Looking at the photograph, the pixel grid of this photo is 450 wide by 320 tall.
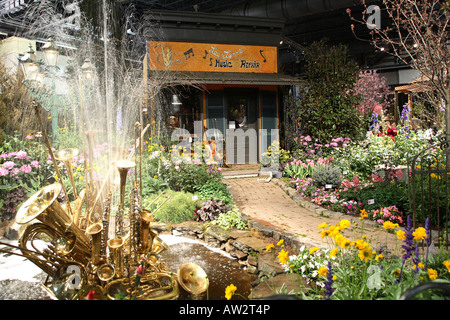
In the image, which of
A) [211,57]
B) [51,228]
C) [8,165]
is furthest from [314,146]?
[51,228]

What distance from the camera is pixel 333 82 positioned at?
11.6m

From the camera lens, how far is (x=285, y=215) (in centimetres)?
666

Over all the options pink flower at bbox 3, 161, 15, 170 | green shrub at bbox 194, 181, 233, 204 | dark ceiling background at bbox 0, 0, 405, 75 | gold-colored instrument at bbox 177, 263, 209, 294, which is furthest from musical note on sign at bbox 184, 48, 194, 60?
gold-colored instrument at bbox 177, 263, 209, 294

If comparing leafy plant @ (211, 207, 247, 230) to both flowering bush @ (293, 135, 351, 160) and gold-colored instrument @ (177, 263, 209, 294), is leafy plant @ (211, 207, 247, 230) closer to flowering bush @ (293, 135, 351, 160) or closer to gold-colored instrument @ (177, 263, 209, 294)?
gold-colored instrument @ (177, 263, 209, 294)

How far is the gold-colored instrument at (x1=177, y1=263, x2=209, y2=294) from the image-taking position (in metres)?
3.03

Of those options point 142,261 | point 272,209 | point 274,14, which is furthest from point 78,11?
point 142,261

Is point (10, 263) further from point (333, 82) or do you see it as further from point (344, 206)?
point (333, 82)

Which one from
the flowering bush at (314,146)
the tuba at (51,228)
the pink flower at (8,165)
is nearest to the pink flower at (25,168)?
the pink flower at (8,165)

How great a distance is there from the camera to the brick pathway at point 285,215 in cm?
511

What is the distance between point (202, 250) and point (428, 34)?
514 centimetres

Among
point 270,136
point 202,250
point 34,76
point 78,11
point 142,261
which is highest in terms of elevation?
point 78,11

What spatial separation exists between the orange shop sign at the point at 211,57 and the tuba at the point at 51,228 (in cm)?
986

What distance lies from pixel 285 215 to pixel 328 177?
181 centimetres

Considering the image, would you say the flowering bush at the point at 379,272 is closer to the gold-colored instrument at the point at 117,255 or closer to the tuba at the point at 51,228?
the gold-colored instrument at the point at 117,255
